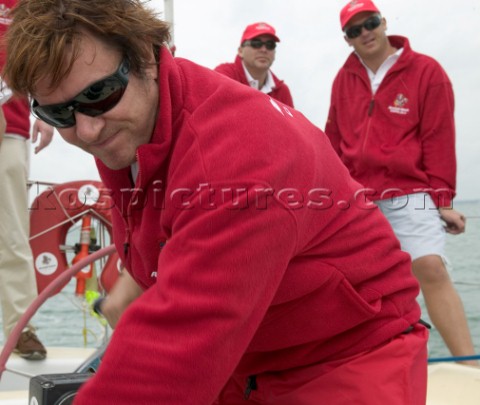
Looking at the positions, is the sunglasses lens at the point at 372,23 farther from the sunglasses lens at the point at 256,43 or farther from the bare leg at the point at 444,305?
the bare leg at the point at 444,305

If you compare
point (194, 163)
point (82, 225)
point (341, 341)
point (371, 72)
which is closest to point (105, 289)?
point (82, 225)

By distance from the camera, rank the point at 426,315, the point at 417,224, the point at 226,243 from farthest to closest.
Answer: the point at 426,315 → the point at 417,224 → the point at 226,243

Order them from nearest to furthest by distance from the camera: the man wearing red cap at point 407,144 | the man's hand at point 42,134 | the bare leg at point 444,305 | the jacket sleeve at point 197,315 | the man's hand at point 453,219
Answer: the jacket sleeve at point 197,315 → the bare leg at point 444,305 → the man wearing red cap at point 407,144 → the man's hand at point 453,219 → the man's hand at point 42,134

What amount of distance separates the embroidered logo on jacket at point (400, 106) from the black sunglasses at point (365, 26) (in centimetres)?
35

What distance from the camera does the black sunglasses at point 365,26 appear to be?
3316mm

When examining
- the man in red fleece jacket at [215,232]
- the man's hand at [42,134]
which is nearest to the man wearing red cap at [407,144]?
the man's hand at [42,134]

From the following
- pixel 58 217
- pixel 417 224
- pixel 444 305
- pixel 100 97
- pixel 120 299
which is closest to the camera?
pixel 100 97

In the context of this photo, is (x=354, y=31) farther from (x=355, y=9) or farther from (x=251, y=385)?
(x=251, y=385)

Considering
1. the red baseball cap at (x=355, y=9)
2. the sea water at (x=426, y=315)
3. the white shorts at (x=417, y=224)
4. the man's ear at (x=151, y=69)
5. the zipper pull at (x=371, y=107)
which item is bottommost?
the sea water at (x=426, y=315)

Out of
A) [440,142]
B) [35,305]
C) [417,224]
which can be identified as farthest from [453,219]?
[35,305]

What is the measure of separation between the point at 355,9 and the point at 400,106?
50 centimetres

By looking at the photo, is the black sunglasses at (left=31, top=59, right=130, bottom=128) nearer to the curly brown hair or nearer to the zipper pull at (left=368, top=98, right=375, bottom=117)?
the curly brown hair

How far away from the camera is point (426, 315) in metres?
5.94

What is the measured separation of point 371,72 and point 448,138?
1.67 feet
